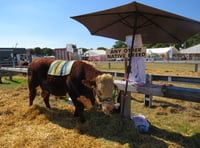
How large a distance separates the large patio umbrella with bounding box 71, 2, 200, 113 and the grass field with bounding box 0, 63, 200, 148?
5.66 ft

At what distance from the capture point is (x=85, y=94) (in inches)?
162

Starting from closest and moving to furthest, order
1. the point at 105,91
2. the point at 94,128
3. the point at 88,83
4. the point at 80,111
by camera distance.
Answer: the point at 105,91 < the point at 88,83 < the point at 94,128 < the point at 80,111

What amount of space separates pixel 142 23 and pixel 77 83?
68.5 inches

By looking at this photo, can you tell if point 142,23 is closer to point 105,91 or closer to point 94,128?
point 105,91

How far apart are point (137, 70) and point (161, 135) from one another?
1304 millimetres

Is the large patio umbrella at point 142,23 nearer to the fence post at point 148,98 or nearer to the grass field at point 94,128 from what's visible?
the fence post at point 148,98

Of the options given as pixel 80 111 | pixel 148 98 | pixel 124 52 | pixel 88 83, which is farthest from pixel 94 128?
pixel 148 98

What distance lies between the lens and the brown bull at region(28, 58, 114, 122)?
3.44 meters

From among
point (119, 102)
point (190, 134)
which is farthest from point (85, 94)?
point (190, 134)

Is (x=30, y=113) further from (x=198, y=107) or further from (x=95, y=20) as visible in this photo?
(x=198, y=107)

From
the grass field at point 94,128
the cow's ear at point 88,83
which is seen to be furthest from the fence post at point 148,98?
the cow's ear at point 88,83

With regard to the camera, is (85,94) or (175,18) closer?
(175,18)

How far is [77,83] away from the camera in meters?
4.09

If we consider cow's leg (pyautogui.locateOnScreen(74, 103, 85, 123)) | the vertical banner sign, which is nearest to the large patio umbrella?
the vertical banner sign
